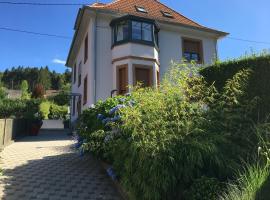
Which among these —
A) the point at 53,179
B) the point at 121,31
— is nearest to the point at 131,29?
the point at 121,31

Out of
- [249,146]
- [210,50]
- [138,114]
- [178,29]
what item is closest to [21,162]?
[138,114]

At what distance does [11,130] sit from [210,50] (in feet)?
39.0

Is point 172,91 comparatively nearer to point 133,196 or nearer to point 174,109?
point 174,109

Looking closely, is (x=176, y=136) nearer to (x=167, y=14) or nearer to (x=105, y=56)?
(x=105, y=56)

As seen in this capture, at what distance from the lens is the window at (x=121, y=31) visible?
48.2 ft

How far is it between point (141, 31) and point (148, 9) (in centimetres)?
342

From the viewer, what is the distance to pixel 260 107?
554 cm

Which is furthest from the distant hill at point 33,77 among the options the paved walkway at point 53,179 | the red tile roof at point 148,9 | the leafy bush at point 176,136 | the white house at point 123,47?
the leafy bush at point 176,136

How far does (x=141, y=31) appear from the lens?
48.8ft

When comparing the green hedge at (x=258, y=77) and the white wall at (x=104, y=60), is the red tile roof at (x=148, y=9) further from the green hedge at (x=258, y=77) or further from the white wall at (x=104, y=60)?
the green hedge at (x=258, y=77)

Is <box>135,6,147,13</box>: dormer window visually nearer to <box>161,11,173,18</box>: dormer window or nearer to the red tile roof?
the red tile roof

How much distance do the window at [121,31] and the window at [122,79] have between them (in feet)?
4.90

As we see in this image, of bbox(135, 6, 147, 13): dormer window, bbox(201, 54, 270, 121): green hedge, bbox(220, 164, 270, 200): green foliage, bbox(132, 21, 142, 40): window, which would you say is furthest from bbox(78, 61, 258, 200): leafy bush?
bbox(135, 6, 147, 13): dormer window

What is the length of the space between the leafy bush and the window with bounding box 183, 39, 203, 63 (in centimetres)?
1083
